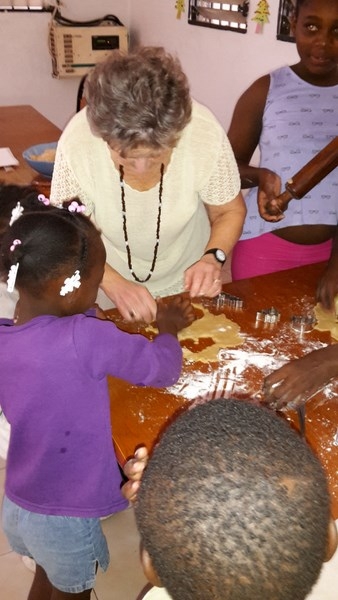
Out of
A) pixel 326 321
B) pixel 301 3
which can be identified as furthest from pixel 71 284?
pixel 301 3

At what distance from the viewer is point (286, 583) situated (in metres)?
0.62

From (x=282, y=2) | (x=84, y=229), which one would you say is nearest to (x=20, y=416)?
(x=84, y=229)

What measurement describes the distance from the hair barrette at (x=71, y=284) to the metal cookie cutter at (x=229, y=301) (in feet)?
1.76

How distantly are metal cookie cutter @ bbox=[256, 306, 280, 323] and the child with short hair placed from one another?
0.98 ft

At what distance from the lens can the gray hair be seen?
49.2 inches

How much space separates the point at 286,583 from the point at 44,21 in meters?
4.09

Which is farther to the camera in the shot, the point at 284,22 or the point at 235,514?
the point at 284,22

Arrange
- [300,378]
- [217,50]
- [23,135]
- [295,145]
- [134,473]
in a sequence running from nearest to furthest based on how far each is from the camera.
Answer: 1. [134,473]
2. [300,378]
3. [295,145]
4. [23,135]
5. [217,50]

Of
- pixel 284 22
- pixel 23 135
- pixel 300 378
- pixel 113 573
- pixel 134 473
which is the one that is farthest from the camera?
pixel 23 135

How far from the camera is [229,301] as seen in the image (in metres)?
1.54

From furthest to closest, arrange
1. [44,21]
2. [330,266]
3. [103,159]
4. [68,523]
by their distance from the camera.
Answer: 1. [44,21]
2. [330,266]
3. [103,159]
4. [68,523]

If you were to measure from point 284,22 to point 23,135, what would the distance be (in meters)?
1.39

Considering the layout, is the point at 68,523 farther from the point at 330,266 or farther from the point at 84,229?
the point at 330,266

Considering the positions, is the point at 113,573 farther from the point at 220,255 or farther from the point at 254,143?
the point at 254,143
